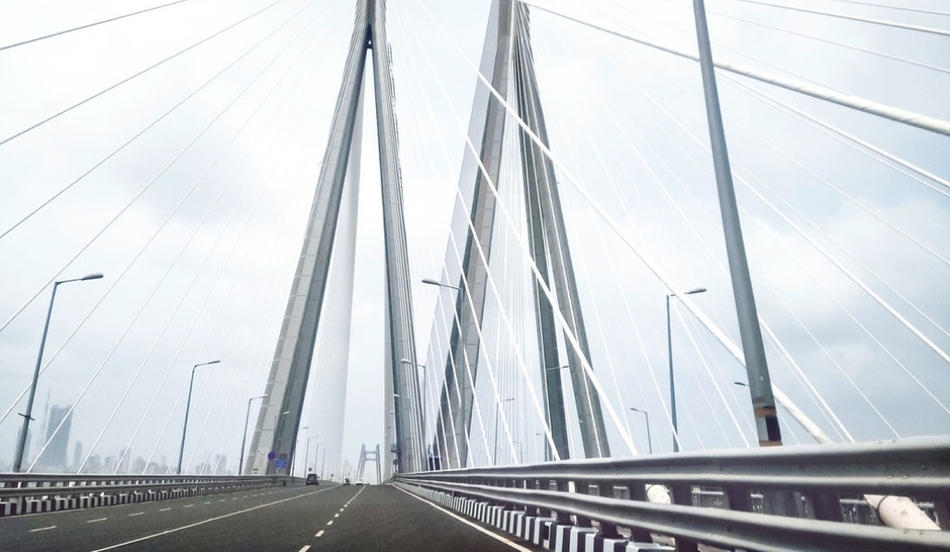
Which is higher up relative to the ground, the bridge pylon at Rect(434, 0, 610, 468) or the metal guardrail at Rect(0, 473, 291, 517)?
the bridge pylon at Rect(434, 0, 610, 468)

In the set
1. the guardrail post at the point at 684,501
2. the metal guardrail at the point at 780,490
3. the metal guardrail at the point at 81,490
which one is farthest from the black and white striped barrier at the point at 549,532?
the metal guardrail at the point at 81,490

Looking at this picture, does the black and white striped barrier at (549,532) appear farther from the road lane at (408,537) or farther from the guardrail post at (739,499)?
the guardrail post at (739,499)

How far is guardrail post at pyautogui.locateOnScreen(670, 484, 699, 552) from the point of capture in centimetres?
649

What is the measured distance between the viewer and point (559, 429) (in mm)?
25734

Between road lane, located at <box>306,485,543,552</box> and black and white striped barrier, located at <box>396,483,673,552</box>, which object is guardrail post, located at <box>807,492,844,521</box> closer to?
black and white striped barrier, located at <box>396,483,673,552</box>

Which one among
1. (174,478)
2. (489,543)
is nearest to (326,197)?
(174,478)

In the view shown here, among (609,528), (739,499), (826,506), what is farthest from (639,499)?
(826,506)

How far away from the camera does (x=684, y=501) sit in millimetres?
6551

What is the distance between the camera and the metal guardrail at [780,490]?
11.5 feet

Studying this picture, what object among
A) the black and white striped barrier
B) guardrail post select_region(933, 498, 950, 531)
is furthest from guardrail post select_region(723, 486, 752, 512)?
guardrail post select_region(933, 498, 950, 531)

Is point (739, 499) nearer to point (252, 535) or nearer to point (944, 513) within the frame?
point (944, 513)

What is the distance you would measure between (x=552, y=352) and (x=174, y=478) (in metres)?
18.5

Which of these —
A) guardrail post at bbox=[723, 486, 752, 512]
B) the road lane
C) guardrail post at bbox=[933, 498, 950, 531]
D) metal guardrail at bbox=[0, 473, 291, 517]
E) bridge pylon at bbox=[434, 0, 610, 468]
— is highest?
bridge pylon at bbox=[434, 0, 610, 468]

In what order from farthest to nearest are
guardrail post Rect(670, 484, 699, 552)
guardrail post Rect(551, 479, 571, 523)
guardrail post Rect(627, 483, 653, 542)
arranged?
1. guardrail post Rect(551, 479, 571, 523)
2. guardrail post Rect(627, 483, 653, 542)
3. guardrail post Rect(670, 484, 699, 552)
